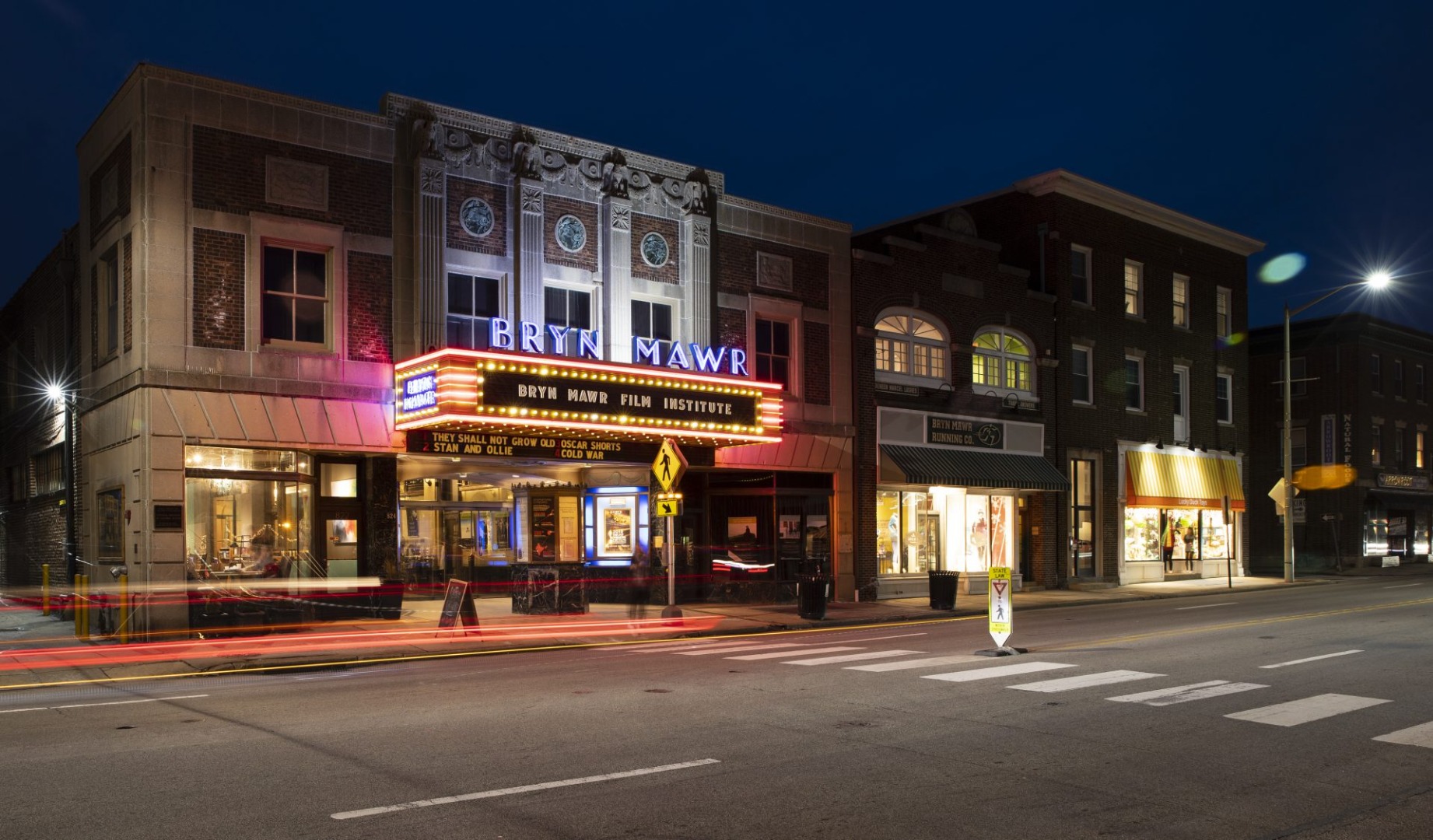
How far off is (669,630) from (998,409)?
15160 mm

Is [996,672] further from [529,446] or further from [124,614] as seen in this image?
[124,614]

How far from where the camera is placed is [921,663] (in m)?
15.4

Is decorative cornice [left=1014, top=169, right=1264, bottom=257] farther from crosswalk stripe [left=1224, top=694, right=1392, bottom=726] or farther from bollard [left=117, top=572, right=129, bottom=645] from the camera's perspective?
bollard [left=117, top=572, right=129, bottom=645]

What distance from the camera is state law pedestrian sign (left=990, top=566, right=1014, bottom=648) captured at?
1648cm

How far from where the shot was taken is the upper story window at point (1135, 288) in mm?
37750

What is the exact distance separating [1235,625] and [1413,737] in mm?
11370

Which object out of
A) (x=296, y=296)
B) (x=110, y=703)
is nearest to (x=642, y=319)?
(x=296, y=296)

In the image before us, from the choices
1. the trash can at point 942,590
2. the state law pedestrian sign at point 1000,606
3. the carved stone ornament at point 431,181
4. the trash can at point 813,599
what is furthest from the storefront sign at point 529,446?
the state law pedestrian sign at point 1000,606

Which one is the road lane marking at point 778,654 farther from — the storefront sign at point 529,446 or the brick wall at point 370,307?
the brick wall at point 370,307

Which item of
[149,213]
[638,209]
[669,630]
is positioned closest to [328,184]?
[149,213]

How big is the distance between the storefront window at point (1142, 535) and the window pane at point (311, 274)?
26620 millimetres

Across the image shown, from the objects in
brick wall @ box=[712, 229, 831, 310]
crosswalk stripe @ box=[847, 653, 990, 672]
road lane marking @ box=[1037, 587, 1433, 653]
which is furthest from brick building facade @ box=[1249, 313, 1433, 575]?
crosswalk stripe @ box=[847, 653, 990, 672]

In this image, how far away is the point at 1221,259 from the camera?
137 feet

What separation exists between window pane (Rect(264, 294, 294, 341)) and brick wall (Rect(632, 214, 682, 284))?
7.65 m
